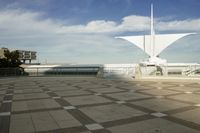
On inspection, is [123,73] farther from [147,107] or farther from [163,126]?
[163,126]

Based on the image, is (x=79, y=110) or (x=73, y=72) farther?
(x=73, y=72)

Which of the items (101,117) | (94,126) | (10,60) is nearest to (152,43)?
(10,60)

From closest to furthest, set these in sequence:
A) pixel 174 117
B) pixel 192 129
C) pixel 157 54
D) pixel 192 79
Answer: pixel 192 129 < pixel 174 117 < pixel 192 79 < pixel 157 54

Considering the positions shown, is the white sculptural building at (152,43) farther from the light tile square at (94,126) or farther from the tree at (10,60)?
the light tile square at (94,126)

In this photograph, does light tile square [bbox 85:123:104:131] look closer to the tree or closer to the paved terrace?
the paved terrace

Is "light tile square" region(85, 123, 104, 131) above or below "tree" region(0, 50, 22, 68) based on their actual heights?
below

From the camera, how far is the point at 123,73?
1986cm

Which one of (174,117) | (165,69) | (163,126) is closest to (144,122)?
(163,126)

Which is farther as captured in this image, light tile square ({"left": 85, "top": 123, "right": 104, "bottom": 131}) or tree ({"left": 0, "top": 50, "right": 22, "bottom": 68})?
tree ({"left": 0, "top": 50, "right": 22, "bottom": 68})

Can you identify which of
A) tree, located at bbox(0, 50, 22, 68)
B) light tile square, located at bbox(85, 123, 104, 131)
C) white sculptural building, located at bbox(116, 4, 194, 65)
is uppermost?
white sculptural building, located at bbox(116, 4, 194, 65)

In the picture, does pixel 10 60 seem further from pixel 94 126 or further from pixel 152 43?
pixel 152 43

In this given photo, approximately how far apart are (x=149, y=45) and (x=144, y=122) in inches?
1605

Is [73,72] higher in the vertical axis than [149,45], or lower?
lower

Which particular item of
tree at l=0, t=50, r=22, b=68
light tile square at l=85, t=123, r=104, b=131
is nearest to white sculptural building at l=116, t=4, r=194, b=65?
tree at l=0, t=50, r=22, b=68
